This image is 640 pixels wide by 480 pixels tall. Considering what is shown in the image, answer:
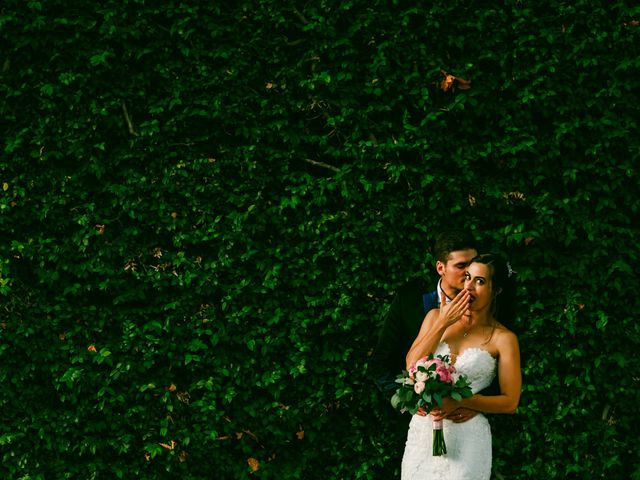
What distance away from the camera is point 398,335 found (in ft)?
14.4

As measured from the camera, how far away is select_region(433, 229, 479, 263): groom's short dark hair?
4172mm

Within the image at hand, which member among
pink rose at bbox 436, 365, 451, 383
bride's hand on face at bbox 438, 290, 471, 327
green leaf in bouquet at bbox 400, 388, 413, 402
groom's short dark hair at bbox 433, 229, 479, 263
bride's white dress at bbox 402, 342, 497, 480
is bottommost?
bride's white dress at bbox 402, 342, 497, 480

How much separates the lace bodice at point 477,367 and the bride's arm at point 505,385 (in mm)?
51

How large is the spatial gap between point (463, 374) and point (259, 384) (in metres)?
1.55

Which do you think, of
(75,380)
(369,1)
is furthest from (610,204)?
(75,380)

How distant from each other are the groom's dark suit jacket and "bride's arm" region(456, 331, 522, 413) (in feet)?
2.03

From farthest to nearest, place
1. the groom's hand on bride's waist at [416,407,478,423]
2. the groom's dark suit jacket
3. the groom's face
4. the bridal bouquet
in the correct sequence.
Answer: the groom's dark suit jacket
the groom's face
the groom's hand on bride's waist at [416,407,478,423]
the bridal bouquet

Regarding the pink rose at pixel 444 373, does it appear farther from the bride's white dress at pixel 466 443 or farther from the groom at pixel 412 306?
the groom at pixel 412 306

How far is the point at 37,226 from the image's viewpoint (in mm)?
4984

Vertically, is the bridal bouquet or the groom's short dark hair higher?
the groom's short dark hair

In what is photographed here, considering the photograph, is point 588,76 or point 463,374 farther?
point 588,76

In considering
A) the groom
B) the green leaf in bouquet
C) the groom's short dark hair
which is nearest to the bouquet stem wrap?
the green leaf in bouquet

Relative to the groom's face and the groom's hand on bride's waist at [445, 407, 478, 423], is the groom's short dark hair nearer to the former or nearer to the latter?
the groom's face

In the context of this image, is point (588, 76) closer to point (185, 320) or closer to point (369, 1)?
point (369, 1)
